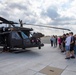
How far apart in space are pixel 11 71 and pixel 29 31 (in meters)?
8.01

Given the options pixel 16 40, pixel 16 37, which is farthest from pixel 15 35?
pixel 16 40

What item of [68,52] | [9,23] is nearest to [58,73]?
[68,52]

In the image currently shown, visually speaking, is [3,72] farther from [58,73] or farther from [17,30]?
[17,30]

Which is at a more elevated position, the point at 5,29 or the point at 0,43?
the point at 5,29

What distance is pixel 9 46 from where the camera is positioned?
13.6 metres

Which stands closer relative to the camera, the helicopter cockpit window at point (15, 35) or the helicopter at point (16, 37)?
the helicopter at point (16, 37)

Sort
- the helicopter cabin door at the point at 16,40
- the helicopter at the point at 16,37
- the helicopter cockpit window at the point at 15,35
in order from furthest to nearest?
the helicopter cockpit window at the point at 15,35, the helicopter cabin door at the point at 16,40, the helicopter at the point at 16,37

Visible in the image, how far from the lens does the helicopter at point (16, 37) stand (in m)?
12.8

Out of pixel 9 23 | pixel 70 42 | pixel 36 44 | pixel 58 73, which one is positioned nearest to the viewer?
pixel 58 73

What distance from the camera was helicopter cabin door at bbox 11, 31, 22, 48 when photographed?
1303cm

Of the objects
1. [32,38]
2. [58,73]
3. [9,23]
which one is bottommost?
[58,73]

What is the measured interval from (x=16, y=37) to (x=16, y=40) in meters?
0.29

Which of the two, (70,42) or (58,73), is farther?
(70,42)

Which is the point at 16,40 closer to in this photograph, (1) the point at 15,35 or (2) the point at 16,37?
(2) the point at 16,37
